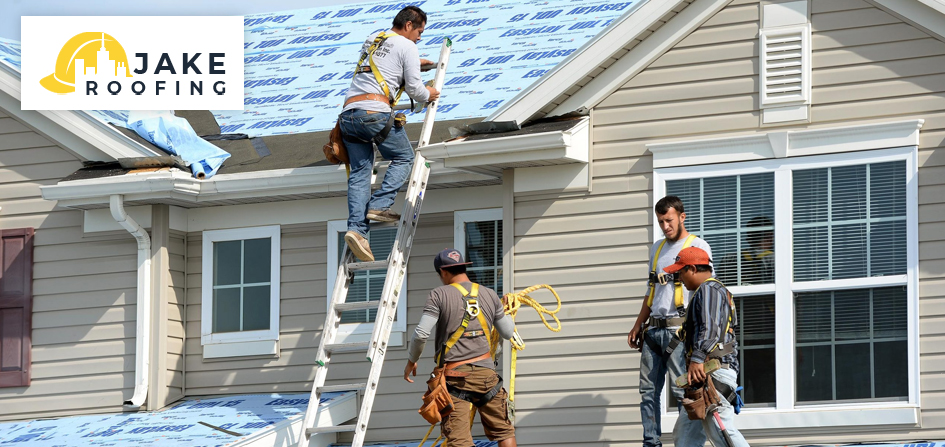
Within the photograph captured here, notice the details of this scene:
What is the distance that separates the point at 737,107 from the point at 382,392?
3829mm

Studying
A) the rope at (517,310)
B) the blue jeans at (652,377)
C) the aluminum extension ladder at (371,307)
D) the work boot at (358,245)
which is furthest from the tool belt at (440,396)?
the work boot at (358,245)

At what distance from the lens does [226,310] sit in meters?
11.3

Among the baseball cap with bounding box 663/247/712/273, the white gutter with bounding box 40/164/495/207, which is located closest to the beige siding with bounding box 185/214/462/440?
the white gutter with bounding box 40/164/495/207

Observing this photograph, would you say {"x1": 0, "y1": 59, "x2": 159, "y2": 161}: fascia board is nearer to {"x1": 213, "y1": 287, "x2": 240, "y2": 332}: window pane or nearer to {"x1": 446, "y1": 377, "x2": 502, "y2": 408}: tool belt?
{"x1": 213, "y1": 287, "x2": 240, "y2": 332}: window pane

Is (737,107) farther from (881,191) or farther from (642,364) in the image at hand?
(642,364)

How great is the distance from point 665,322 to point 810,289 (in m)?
1.27

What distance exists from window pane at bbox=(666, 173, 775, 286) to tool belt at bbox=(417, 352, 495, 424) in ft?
6.94

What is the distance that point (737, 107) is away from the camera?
9.38m

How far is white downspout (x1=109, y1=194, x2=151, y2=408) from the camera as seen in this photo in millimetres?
10930

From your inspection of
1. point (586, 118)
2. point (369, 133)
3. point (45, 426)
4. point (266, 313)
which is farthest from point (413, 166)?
point (45, 426)

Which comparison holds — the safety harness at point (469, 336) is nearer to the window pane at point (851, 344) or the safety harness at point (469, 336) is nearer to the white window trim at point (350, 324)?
the white window trim at point (350, 324)

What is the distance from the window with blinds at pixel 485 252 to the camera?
1060 centimetres

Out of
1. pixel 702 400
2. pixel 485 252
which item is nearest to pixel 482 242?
pixel 485 252

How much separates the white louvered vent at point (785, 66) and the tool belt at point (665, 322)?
1944 mm
